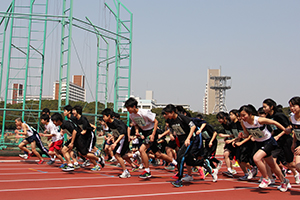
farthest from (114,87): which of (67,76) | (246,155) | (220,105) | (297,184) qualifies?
(220,105)

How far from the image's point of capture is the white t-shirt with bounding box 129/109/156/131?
8.06 m

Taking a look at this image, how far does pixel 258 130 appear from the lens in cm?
632

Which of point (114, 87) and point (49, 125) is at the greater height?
point (114, 87)

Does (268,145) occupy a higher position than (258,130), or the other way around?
(258,130)

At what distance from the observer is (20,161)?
12.1m

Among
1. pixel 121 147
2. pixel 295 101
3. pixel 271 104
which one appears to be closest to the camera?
pixel 295 101

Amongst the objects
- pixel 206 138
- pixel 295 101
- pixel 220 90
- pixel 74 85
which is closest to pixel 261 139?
pixel 295 101

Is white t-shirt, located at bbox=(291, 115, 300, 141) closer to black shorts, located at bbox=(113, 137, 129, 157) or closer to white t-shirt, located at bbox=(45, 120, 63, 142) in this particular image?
black shorts, located at bbox=(113, 137, 129, 157)

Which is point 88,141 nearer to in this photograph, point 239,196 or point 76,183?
point 76,183

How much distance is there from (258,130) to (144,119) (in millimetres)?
2906

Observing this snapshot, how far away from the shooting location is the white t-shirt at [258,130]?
631 centimetres

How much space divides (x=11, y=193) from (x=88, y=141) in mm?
3528

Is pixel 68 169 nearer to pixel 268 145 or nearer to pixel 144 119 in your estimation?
pixel 144 119

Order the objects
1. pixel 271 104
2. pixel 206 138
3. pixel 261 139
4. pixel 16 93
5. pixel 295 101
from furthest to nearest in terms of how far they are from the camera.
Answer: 1. pixel 16 93
2. pixel 206 138
3. pixel 271 104
4. pixel 261 139
5. pixel 295 101
